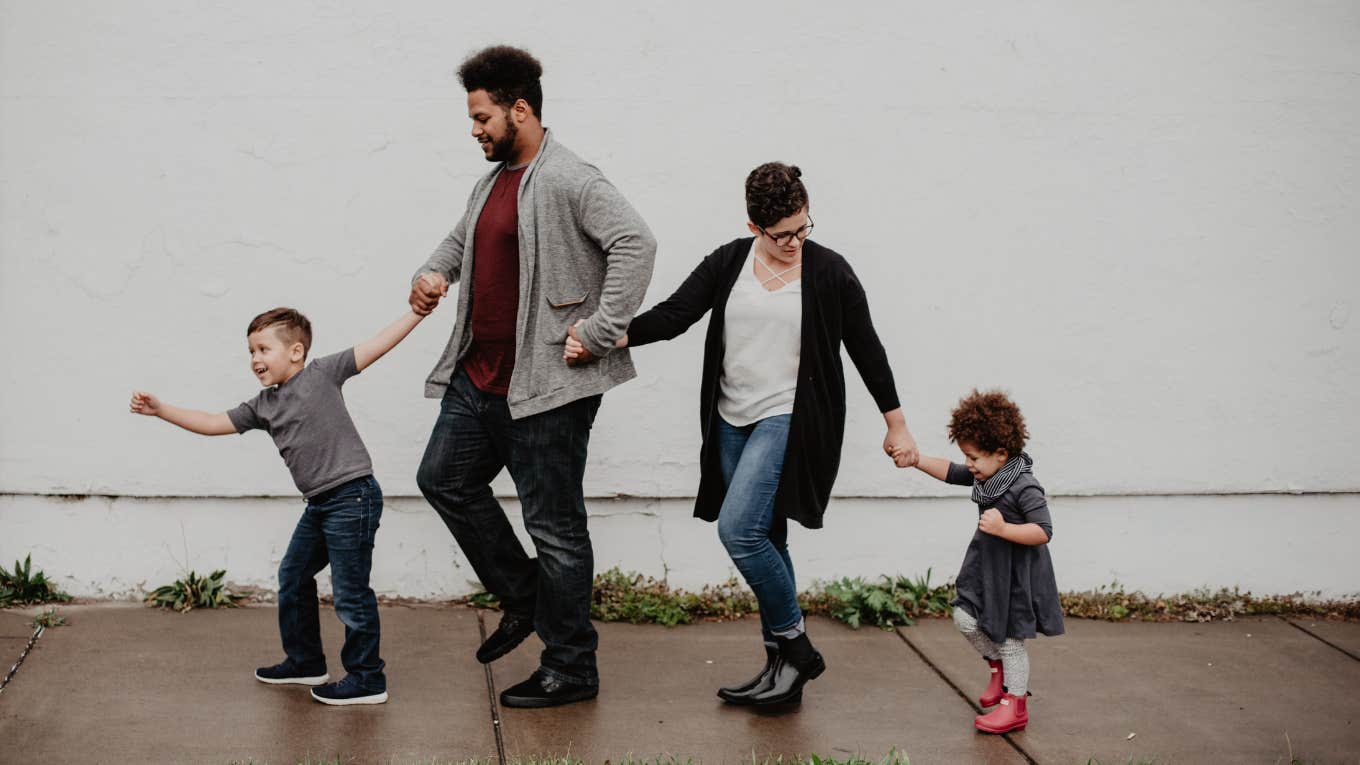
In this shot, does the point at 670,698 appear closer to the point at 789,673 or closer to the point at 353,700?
the point at 789,673

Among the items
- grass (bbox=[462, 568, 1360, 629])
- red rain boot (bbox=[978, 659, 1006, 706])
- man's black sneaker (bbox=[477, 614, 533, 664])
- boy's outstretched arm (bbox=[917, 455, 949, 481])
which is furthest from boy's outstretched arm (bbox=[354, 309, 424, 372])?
red rain boot (bbox=[978, 659, 1006, 706])

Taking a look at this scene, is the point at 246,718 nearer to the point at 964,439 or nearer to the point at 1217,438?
the point at 964,439

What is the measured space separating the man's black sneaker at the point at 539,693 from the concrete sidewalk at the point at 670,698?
4cm

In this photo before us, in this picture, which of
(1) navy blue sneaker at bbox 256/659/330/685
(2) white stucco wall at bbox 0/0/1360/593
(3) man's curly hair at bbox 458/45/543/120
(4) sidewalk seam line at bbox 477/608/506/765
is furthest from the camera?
(2) white stucco wall at bbox 0/0/1360/593

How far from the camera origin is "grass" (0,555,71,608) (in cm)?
511

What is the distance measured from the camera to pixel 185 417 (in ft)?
13.6

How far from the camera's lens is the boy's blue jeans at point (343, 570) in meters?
4.16

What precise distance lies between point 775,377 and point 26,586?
10.1 ft

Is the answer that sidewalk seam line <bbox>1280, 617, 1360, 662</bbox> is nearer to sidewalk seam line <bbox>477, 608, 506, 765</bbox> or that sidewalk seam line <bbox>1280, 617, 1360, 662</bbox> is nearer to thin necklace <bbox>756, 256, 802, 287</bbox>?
thin necklace <bbox>756, 256, 802, 287</bbox>

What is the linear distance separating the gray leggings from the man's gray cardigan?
52.9 inches

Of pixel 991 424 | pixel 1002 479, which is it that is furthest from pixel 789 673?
pixel 991 424

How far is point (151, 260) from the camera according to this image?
201 inches

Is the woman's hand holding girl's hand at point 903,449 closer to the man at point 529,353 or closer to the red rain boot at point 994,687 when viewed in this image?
the red rain boot at point 994,687

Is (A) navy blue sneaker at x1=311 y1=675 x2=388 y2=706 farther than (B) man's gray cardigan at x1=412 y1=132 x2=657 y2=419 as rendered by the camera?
Yes
